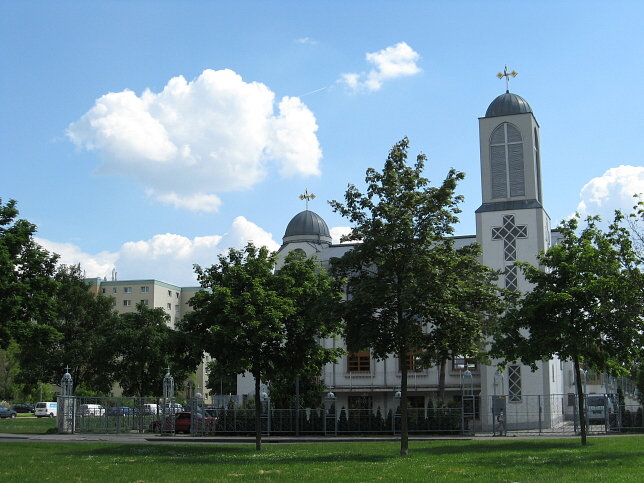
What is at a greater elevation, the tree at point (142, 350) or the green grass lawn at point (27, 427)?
the tree at point (142, 350)

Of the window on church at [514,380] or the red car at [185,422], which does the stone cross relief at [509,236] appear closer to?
the window on church at [514,380]

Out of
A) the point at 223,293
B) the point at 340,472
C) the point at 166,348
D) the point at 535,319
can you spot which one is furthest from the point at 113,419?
the point at 340,472

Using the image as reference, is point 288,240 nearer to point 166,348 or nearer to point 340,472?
point 166,348

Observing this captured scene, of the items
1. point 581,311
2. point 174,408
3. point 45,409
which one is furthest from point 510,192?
point 45,409

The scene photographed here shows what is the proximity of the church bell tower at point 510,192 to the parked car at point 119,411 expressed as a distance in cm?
2585

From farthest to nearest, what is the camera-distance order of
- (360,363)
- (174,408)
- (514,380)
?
(360,363) < (514,380) < (174,408)

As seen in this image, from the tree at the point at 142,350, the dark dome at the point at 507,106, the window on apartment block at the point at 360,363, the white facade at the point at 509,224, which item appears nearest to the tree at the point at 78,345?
the tree at the point at 142,350

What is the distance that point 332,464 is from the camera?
65.5 feet

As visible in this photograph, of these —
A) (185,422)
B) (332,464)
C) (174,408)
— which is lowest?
(185,422)

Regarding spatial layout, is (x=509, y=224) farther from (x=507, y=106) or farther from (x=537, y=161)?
(x=507, y=106)

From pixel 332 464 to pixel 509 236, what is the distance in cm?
3324

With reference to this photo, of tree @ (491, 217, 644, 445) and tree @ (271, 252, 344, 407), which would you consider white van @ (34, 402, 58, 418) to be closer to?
tree @ (271, 252, 344, 407)

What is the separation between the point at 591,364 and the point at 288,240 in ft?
134

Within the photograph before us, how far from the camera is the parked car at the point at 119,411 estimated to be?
45.9m
